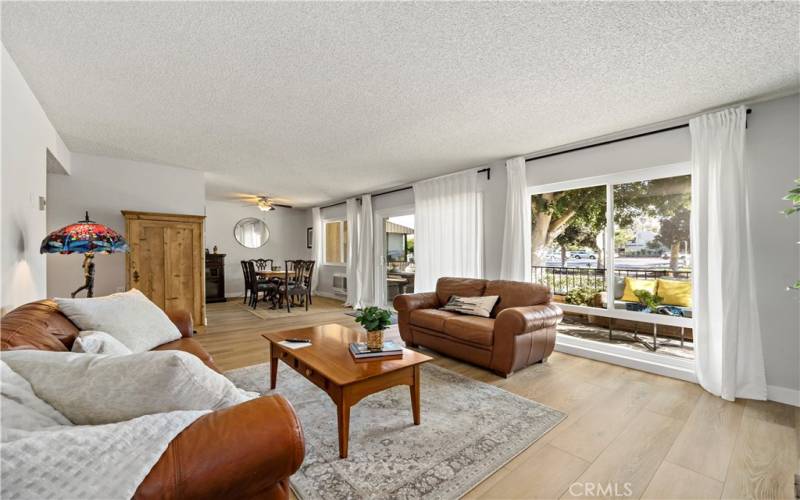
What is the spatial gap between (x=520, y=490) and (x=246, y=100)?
3222mm

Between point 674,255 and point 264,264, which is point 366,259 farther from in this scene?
point 674,255

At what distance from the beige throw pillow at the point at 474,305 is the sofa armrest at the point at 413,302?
32 cm

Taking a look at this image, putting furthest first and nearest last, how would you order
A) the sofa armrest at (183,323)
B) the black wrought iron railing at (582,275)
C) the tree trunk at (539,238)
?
the tree trunk at (539,238)
the black wrought iron railing at (582,275)
the sofa armrest at (183,323)

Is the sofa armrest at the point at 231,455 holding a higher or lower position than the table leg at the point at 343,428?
higher

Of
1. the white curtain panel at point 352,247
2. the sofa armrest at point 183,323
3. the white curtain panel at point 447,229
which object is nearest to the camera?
the sofa armrest at point 183,323

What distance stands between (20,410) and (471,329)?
3004 mm

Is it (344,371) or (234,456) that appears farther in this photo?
(344,371)

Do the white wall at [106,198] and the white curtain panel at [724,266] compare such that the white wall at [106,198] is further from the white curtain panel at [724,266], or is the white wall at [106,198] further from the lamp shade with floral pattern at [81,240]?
the white curtain panel at [724,266]

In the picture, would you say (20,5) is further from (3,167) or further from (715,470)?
(715,470)

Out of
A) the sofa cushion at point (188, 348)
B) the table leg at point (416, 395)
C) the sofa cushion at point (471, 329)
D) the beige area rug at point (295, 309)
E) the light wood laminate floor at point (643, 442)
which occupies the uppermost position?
the sofa cushion at point (188, 348)

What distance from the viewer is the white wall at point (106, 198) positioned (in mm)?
4246

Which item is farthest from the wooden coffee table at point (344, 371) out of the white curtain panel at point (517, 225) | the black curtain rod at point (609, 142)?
the black curtain rod at point (609, 142)

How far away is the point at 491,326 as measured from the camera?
3.26 m

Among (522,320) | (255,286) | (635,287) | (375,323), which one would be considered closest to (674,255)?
(635,287)
